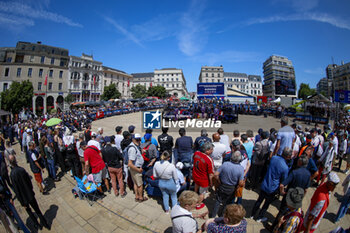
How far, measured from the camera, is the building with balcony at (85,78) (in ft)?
149

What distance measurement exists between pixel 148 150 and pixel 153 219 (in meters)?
1.65

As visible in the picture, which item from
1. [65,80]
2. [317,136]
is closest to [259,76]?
[65,80]

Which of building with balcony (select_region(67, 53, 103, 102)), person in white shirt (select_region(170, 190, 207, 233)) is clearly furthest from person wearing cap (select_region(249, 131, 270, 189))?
building with balcony (select_region(67, 53, 103, 102))

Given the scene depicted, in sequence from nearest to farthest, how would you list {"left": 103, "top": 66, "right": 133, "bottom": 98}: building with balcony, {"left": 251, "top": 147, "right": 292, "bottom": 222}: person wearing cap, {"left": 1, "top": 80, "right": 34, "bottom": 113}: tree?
{"left": 251, "top": 147, "right": 292, "bottom": 222}: person wearing cap → {"left": 1, "top": 80, "right": 34, "bottom": 113}: tree → {"left": 103, "top": 66, "right": 133, "bottom": 98}: building with balcony

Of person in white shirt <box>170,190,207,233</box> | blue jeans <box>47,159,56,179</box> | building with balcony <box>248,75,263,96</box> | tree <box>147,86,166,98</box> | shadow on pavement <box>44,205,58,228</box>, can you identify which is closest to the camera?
person in white shirt <box>170,190,207,233</box>

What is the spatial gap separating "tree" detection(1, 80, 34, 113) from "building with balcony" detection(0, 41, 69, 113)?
33.4 ft

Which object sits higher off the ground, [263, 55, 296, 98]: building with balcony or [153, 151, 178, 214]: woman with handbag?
[263, 55, 296, 98]: building with balcony

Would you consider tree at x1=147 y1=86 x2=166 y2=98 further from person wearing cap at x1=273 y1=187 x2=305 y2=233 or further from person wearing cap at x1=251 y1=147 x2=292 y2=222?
person wearing cap at x1=273 y1=187 x2=305 y2=233

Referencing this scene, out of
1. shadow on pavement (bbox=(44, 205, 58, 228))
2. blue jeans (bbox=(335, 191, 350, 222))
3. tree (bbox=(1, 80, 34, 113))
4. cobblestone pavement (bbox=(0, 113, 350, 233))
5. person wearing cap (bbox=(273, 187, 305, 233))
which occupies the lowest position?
shadow on pavement (bbox=(44, 205, 58, 228))

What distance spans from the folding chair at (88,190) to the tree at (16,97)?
1289 inches

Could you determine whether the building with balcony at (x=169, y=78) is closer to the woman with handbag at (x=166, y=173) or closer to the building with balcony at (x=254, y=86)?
the building with balcony at (x=254, y=86)

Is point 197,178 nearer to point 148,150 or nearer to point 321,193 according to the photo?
point 148,150

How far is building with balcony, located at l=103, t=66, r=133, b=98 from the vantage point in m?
58.7

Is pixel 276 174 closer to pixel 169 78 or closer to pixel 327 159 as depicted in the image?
pixel 327 159
